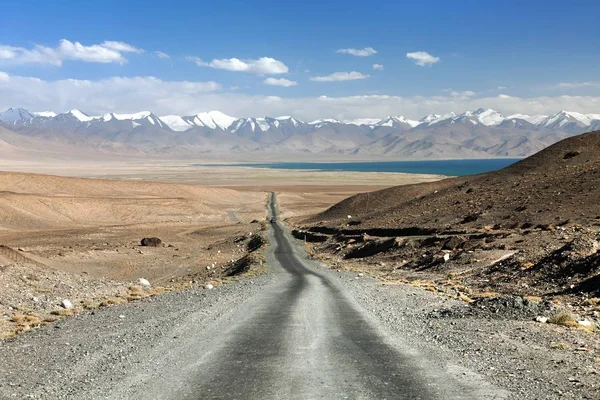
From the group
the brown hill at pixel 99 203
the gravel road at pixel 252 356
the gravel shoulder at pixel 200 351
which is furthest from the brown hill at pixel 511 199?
the brown hill at pixel 99 203

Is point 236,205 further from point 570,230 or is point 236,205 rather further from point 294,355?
point 294,355

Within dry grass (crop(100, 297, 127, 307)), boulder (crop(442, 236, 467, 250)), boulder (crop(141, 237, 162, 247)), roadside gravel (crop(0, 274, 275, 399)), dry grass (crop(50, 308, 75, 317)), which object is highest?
roadside gravel (crop(0, 274, 275, 399))

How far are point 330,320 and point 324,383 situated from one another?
7166 mm

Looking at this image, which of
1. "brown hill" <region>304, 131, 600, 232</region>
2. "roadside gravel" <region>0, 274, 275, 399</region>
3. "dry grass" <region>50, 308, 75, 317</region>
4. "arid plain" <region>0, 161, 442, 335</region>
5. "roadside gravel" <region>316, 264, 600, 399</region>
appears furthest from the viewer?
"brown hill" <region>304, 131, 600, 232</region>

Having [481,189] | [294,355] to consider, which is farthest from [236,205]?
[294,355]

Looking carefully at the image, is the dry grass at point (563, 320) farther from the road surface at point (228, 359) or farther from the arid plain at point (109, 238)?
the arid plain at point (109, 238)

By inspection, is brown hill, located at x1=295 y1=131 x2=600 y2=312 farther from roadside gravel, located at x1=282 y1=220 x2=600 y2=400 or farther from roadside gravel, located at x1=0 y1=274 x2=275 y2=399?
roadside gravel, located at x1=0 y1=274 x2=275 y2=399

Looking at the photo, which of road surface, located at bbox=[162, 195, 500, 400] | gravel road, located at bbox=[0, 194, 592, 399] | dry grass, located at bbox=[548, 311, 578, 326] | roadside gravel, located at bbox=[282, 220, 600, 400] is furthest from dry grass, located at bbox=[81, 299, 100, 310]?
dry grass, located at bbox=[548, 311, 578, 326]

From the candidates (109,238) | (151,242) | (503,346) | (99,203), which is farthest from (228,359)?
(99,203)

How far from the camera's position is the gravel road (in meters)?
10.4

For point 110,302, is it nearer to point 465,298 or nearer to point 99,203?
point 465,298

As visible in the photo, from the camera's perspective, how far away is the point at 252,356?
1289 centimetres

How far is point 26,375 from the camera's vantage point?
11547mm

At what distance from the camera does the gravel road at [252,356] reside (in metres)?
10.4
